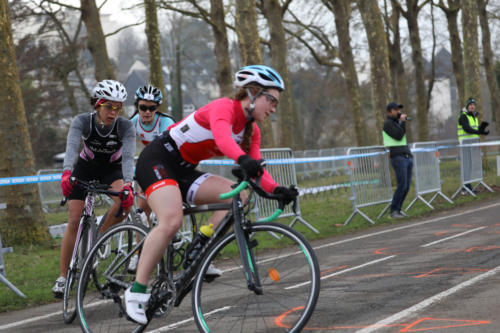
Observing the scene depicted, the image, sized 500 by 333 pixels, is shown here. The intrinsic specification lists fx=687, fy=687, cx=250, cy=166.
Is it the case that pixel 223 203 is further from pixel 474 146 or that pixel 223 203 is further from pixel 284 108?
pixel 284 108

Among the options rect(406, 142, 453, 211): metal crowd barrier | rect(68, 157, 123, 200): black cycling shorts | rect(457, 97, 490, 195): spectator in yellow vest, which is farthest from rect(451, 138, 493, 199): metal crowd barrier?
rect(68, 157, 123, 200): black cycling shorts

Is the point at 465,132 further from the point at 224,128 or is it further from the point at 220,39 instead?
the point at 224,128

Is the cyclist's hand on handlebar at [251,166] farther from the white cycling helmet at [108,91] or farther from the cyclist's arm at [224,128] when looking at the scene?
the white cycling helmet at [108,91]

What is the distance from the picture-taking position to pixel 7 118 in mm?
12352

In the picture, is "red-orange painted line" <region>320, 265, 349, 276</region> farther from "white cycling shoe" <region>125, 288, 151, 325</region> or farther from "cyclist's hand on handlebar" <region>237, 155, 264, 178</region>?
"cyclist's hand on handlebar" <region>237, 155, 264, 178</region>

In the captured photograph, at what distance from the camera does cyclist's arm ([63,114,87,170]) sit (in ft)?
21.4

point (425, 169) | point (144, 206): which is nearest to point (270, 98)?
point (144, 206)

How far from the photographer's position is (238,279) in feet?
16.1

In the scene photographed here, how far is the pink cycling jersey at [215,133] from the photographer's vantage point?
468 cm

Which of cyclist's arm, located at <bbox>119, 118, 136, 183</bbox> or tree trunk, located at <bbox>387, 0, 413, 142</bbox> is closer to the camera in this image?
cyclist's arm, located at <bbox>119, 118, 136, 183</bbox>

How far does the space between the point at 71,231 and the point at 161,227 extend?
2301mm

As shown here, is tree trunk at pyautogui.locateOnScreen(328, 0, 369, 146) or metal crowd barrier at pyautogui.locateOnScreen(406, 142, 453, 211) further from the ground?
tree trunk at pyautogui.locateOnScreen(328, 0, 369, 146)

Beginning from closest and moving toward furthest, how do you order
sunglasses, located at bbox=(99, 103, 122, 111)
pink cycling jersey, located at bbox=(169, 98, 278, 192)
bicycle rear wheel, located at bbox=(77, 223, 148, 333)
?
pink cycling jersey, located at bbox=(169, 98, 278, 192)
bicycle rear wheel, located at bbox=(77, 223, 148, 333)
sunglasses, located at bbox=(99, 103, 122, 111)

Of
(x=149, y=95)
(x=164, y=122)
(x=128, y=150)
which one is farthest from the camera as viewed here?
(x=164, y=122)
